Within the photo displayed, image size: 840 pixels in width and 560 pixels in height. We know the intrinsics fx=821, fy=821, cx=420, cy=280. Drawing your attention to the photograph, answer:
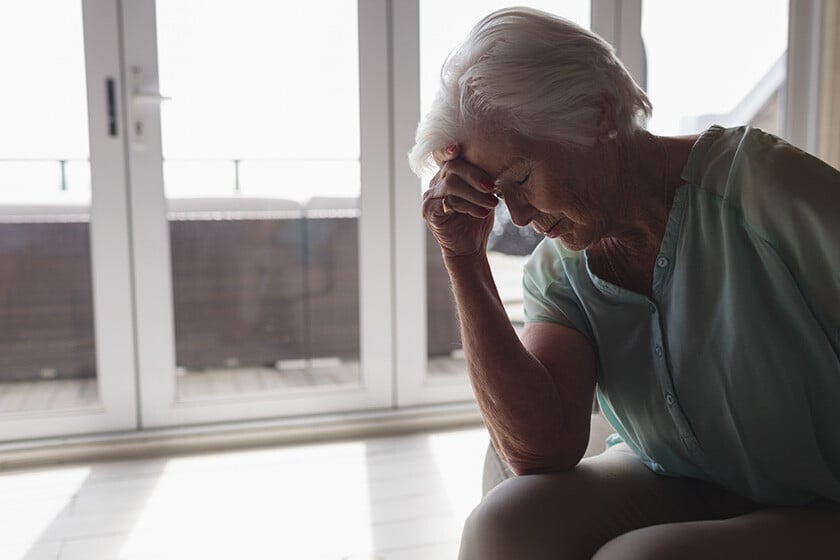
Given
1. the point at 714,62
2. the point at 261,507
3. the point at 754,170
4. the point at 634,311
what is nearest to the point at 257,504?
the point at 261,507

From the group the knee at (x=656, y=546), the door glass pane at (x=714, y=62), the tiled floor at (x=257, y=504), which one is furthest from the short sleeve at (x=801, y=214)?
the door glass pane at (x=714, y=62)

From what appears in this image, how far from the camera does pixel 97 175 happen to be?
8.09 ft

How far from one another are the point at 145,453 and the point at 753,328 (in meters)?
2.04

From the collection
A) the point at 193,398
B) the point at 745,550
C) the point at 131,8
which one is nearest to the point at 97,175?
the point at 131,8

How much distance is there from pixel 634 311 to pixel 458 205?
0.29 m

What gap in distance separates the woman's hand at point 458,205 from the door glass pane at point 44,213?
1.70 metres

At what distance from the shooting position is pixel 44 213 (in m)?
2.50

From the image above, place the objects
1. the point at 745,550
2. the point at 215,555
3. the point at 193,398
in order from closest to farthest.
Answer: the point at 745,550 < the point at 215,555 < the point at 193,398

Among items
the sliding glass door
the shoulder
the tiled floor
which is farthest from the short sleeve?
the sliding glass door

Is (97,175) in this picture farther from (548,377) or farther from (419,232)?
(548,377)

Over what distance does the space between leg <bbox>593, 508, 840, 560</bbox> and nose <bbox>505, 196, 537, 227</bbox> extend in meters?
0.43

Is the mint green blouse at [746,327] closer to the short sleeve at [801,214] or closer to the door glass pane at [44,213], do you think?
the short sleeve at [801,214]

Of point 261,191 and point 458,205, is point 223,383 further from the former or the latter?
point 458,205

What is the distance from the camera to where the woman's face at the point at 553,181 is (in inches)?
42.2
